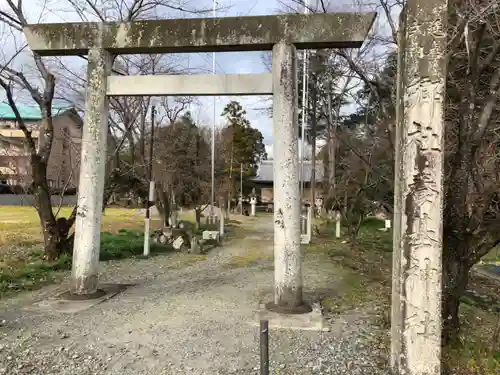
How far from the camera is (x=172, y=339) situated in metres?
5.02

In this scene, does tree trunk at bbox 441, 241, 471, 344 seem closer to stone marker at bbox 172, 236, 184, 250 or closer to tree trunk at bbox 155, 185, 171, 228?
stone marker at bbox 172, 236, 184, 250

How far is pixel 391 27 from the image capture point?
28.3ft

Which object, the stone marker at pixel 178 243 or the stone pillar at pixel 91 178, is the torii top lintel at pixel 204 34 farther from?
the stone marker at pixel 178 243

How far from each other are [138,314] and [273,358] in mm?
2300

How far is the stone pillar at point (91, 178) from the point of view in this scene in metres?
6.72

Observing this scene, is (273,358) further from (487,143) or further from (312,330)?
(487,143)

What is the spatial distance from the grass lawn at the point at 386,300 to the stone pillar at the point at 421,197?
853 mm

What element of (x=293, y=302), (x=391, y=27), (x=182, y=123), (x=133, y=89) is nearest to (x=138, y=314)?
(x=293, y=302)

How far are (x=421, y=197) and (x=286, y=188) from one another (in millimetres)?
2601

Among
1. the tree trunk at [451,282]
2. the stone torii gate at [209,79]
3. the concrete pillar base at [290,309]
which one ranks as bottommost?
the concrete pillar base at [290,309]

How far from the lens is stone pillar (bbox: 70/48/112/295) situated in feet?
22.1

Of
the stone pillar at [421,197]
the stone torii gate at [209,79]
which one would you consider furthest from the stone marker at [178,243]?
the stone pillar at [421,197]

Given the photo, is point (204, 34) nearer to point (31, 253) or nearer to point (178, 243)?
point (31, 253)

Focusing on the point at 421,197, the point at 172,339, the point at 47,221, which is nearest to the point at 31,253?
the point at 47,221
